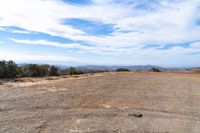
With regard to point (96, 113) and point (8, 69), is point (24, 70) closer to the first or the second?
point (8, 69)

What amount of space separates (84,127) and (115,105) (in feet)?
13.2

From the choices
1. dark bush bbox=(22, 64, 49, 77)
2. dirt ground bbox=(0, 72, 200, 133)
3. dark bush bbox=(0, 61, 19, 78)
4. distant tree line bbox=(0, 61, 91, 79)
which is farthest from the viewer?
dark bush bbox=(22, 64, 49, 77)

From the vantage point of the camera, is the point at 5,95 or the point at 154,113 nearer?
the point at 154,113

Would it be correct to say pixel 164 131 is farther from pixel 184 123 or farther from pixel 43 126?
pixel 43 126

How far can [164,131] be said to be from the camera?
9758mm

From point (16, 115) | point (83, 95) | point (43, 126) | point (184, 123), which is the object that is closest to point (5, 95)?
point (83, 95)

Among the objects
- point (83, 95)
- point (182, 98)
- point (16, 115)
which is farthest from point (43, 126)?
point (182, 98)

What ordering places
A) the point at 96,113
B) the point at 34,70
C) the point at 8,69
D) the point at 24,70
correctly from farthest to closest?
the point at 34,70, the point at 24,70, the point at 8,69, the point at 96,113

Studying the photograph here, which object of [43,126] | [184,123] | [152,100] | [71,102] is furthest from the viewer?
[152,100]

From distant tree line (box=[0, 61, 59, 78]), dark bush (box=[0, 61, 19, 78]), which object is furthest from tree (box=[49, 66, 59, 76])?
dark bush (box=[0, 61, 19, 78])

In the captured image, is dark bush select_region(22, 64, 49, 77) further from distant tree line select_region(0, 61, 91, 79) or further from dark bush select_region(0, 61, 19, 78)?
dark bush select_region(0, 61, 19, 78)

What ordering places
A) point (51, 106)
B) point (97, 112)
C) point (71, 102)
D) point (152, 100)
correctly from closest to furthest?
point (97, 112), point (51, 106), point (71, 102), point (152, 100)

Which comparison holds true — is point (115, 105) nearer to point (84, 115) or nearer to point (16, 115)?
point (84, 115)

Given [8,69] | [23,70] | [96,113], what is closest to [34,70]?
[23,70]
